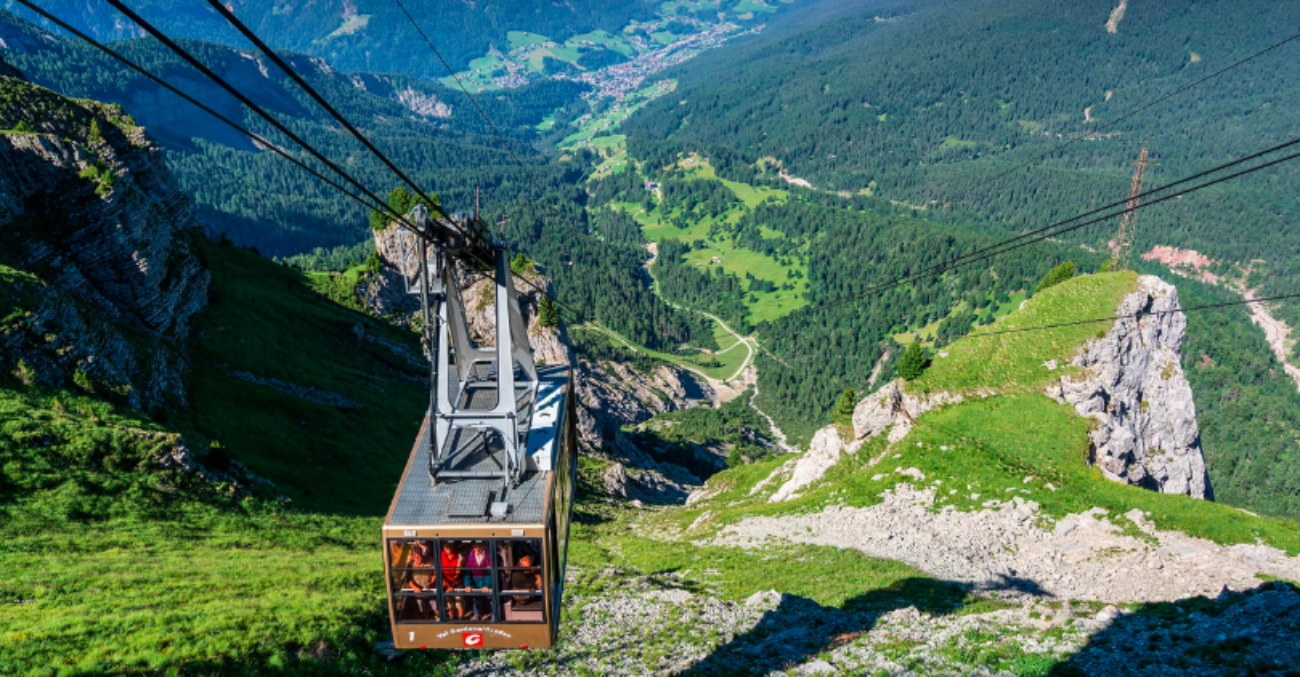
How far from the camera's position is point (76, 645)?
20094 millimetres

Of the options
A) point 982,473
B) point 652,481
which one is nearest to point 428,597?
point 982,473

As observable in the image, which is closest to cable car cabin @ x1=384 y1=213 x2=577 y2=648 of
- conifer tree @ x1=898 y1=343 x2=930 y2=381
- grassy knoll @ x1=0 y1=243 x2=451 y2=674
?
grassy knoll @ x1=0 y1=243 x2=451 y2=674

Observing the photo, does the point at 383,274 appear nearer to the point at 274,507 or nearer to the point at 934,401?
the point at 274,507

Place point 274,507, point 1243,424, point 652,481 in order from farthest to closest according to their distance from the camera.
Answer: point 1243,424 < point 652,481 < point 274,507

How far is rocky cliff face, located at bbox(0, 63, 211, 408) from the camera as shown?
115ft

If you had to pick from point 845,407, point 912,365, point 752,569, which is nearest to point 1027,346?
point 912,365

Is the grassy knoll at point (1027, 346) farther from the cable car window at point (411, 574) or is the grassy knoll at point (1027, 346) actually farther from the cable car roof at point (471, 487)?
the cable car window at point (411, 574)

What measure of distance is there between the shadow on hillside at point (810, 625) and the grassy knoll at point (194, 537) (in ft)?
39.2

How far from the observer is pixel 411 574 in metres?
19.1

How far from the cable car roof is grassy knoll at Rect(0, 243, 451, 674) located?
8.32 meters

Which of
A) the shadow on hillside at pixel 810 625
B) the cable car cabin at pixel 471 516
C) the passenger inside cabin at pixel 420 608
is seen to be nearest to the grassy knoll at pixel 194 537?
the passenger inside cabin at pixel 420 608

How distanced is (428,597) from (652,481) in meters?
68.7

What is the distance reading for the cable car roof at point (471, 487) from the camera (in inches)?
739

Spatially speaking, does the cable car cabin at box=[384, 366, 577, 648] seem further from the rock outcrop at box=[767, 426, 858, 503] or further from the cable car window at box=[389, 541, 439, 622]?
the rock outcrop at box=[767, 426, 858, 503]
